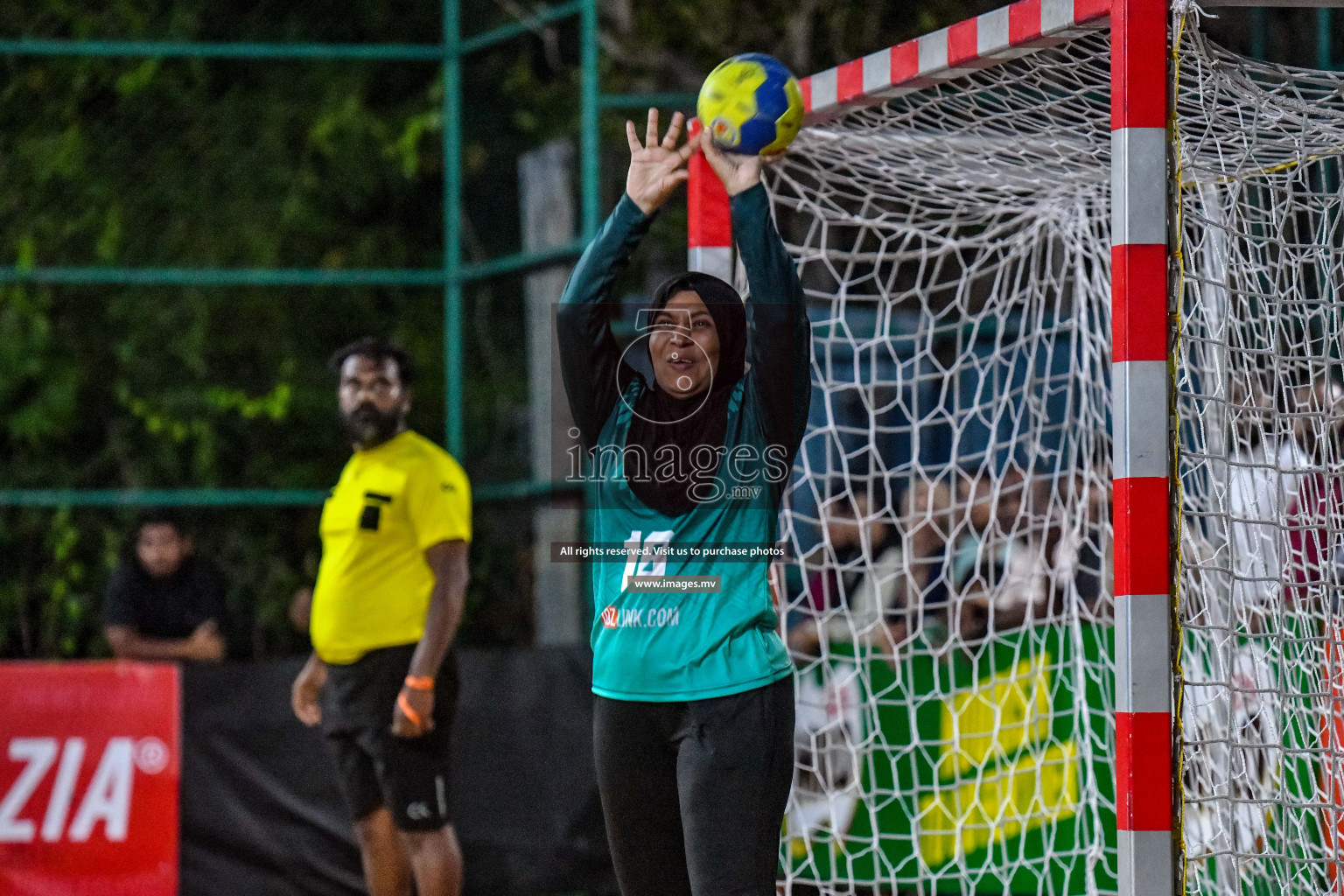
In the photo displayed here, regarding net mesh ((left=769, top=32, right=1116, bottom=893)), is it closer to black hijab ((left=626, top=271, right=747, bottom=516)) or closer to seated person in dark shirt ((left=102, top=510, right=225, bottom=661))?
black hijab ((left=626, top=271, right=747, bottom=516))

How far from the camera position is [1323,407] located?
4117 mm

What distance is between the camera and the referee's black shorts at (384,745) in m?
5.10

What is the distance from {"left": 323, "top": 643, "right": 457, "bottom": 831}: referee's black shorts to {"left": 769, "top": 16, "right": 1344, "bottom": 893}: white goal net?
121cm

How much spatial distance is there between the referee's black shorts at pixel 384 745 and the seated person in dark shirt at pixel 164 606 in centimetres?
125

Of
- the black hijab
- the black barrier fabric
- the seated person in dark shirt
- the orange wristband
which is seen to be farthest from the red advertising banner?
the black hijab

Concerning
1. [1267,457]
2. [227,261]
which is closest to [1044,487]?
[1267,457]

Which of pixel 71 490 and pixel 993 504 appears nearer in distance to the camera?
pixel 993 504

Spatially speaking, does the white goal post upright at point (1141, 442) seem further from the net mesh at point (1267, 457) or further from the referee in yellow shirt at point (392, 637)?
the referee in yellow shirt at point (392, 637)

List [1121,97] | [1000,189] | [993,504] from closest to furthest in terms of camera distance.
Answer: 1. [1121,97]
2. [1000,189]
3. [993,504]

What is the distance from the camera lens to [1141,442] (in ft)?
9.96

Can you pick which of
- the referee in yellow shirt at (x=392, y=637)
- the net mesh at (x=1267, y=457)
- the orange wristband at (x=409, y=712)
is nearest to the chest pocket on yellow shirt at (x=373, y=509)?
the referee in yellow shirt at (x=392, y=637)

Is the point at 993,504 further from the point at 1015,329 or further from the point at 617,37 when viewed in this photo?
the point at 617,37

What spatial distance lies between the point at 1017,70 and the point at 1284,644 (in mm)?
1631

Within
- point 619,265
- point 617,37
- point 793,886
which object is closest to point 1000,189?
point 619,265
